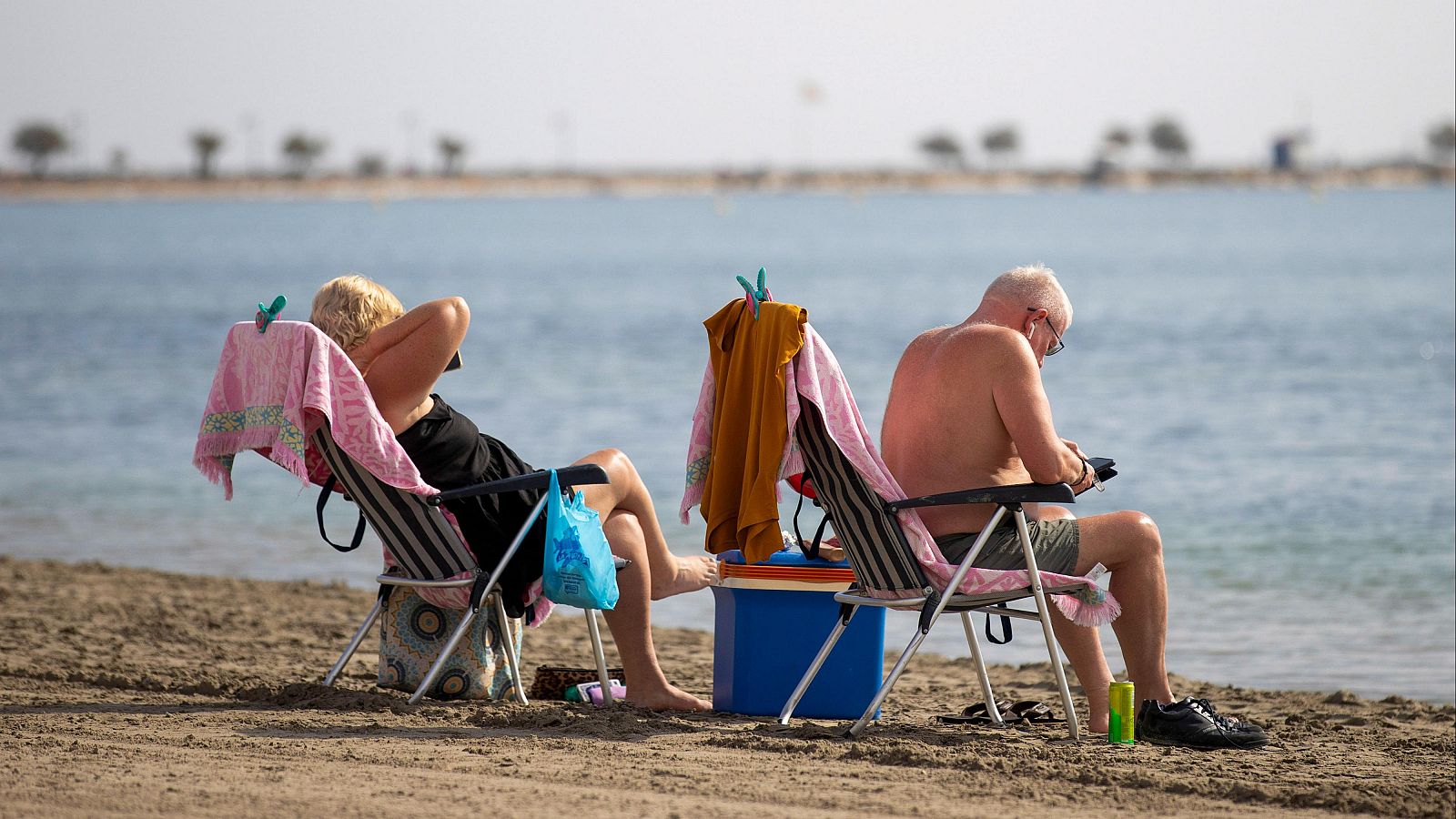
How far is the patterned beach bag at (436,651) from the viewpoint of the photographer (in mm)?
4797

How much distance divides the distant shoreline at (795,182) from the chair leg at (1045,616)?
159 meters

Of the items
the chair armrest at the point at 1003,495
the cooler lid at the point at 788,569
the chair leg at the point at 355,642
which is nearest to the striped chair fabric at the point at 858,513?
the chair armrest at the point at 1003,495

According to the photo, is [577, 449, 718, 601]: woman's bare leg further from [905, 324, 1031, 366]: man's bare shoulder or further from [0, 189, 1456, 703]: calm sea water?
[0, 189, 1456, 703]: calm sea water

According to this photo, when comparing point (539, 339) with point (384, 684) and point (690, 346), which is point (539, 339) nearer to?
point (690, 346)

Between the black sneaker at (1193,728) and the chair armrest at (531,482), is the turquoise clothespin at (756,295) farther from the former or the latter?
the black sneaker at (1193,728)

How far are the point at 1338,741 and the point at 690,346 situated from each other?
19.8 meters

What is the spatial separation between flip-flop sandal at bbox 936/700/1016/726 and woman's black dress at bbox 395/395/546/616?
1234 mm

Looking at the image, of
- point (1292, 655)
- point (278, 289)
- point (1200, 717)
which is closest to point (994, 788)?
point (1200, 717)

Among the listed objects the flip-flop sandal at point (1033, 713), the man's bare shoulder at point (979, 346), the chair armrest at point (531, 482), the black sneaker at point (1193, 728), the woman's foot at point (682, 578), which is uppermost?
the man's bare shoulder at point (979, 346)

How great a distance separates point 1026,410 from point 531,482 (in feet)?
4.26

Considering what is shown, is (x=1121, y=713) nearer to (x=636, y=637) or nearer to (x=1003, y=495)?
(x=1003, y=495)

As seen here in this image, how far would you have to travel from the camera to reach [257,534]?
31.2ft

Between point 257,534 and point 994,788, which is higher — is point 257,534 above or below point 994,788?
below

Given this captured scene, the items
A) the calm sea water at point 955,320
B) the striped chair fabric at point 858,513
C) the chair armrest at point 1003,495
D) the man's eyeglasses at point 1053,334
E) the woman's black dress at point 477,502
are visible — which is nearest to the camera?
the chair armrest at point 1003,495
